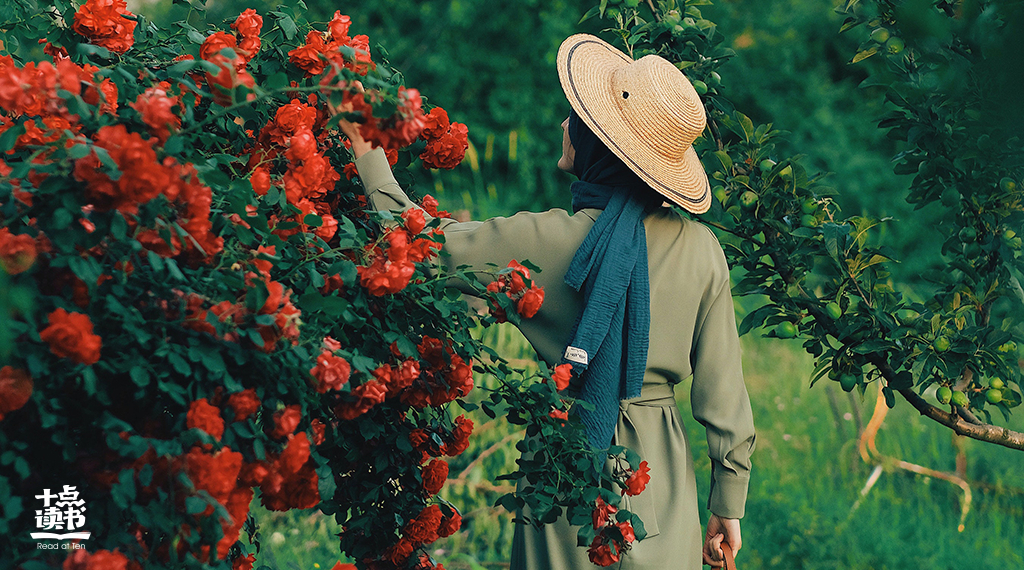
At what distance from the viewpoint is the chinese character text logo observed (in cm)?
105

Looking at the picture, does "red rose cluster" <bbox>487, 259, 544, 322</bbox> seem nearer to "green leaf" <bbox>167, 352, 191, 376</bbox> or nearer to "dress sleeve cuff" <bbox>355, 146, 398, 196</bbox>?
"dress sleeve cuff" <bbox>355, 146, 398, 196</bbox>

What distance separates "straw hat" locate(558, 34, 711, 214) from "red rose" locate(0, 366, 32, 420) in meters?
1.14

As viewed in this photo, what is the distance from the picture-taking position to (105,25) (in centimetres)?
142

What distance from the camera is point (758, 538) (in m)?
3.12

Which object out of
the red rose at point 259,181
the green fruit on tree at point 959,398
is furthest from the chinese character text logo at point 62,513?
the green fruit on tree at point 959,398

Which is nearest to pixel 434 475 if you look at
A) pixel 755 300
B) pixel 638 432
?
pixel 638 432

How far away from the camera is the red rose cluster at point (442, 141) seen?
168 cm

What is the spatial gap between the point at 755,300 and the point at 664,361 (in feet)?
11.8

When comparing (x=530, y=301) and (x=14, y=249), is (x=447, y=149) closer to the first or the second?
(x=530, y=301)

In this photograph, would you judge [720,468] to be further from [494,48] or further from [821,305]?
[494,48]

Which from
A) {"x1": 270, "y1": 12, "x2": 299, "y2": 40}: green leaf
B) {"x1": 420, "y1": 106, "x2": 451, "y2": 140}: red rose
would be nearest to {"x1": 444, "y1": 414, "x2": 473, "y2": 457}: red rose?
{"x1": 420, "y1": 106, "x2": 451, "y2": 140}: red rose


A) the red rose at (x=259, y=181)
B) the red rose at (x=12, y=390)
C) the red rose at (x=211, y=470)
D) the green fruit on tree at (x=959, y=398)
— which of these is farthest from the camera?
the green fruit on tree at (x=959, y=398)

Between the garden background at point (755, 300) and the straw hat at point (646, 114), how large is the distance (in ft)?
1.65

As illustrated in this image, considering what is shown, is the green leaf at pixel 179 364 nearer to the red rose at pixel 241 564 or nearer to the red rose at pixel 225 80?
the red rose at pixel 225 80
